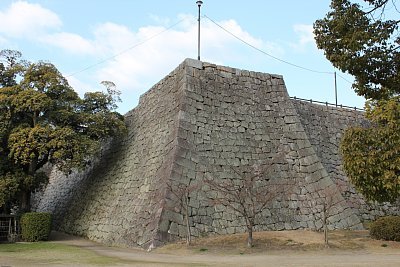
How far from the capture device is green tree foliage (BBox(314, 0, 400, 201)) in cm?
855

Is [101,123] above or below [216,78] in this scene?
below

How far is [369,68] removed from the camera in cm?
887

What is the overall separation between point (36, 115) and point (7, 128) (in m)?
1.18

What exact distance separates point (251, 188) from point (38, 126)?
27.7ft

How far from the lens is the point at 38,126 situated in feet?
51.5

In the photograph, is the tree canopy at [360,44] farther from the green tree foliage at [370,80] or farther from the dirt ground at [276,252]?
the dirt ground at [276,252]

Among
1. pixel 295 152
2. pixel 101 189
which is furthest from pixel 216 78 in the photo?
pixel 101 189

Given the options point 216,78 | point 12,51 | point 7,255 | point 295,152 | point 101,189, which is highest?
point 12,51

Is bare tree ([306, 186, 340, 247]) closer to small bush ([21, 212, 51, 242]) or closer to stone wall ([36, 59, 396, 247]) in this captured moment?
stone wall ([36, 59, 396, 247])

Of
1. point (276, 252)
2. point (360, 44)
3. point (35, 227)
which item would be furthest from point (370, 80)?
point (35, 227)

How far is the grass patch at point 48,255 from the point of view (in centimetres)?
988

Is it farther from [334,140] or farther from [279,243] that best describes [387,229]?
[334,140]

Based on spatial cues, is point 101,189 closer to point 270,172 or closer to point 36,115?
point 36,115

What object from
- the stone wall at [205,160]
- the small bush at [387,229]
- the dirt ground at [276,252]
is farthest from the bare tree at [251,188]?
the small bush at [387,229]
